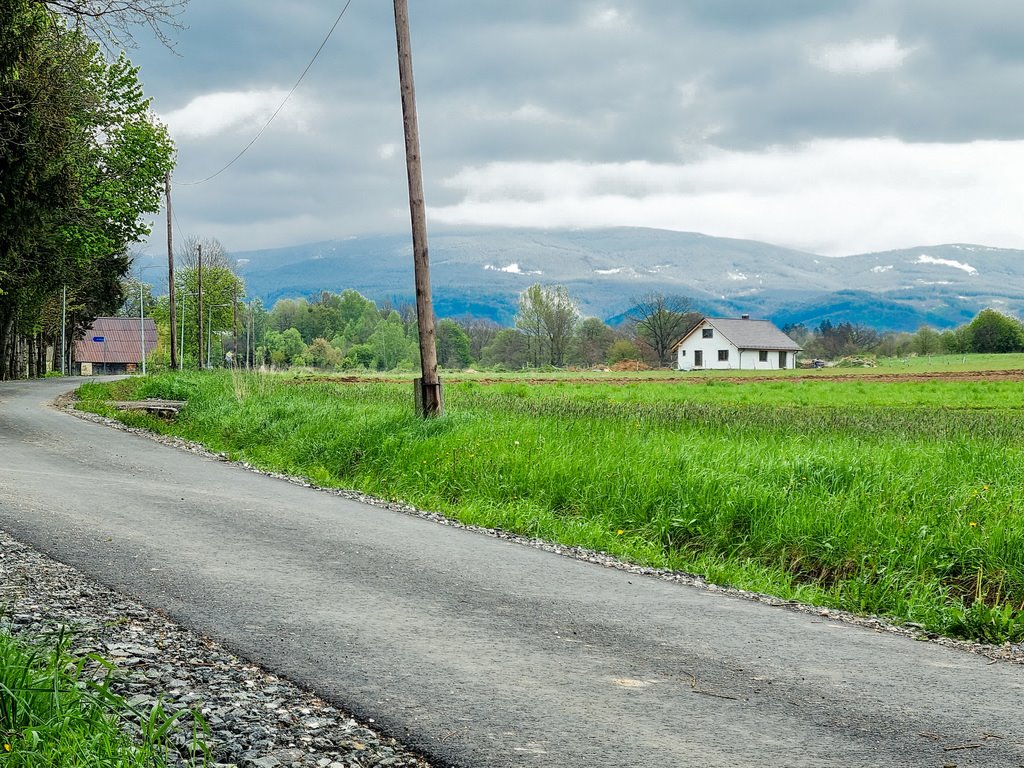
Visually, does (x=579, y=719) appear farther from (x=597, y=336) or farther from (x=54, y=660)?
(x=597, y=336)

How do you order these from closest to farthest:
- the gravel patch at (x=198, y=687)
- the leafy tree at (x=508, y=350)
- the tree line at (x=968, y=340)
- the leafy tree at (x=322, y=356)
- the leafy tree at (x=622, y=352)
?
the gravel patch at (x=198, y=687) < the tree line at (x=968, y=340) < the leafy tree at (x=622, y=352) < the leafy tree at (x=322, y=356) < the leafy tree at (x=508, y=350)

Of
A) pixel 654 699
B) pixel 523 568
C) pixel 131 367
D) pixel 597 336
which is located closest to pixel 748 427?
pixel 523 568

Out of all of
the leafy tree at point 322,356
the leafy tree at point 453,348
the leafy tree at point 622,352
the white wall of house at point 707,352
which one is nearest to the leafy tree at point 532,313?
the leafy tree at point 622,352

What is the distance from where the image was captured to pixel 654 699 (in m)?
4.60

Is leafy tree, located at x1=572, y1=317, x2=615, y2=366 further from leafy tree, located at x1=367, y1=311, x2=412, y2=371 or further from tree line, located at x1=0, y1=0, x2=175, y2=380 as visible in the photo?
tree line, located at x1=0, y1=0, x2=175, y2=380

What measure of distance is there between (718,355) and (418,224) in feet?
306

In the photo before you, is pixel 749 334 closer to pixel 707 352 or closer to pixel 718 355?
pixel 718 355

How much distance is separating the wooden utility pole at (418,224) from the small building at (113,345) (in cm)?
9782

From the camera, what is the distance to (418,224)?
16891 mm

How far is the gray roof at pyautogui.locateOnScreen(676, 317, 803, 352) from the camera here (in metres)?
106

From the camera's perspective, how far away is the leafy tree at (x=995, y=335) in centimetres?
9069

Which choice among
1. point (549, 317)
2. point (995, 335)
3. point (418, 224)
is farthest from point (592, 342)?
point (418, 224)

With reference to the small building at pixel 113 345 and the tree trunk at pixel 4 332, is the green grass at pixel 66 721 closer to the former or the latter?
the tree trunk at pixel 4 332

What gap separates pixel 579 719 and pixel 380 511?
251 inches
